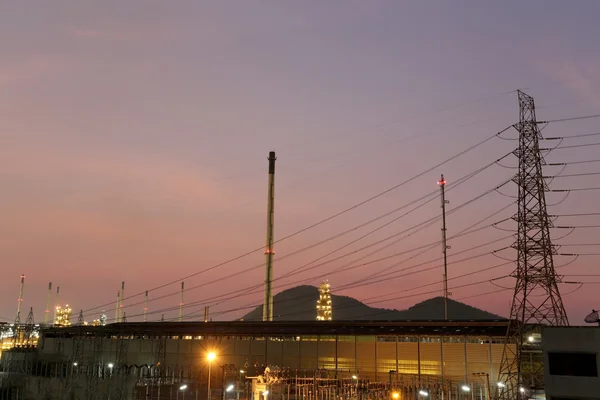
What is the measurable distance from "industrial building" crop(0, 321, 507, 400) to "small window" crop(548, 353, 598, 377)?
642 cm

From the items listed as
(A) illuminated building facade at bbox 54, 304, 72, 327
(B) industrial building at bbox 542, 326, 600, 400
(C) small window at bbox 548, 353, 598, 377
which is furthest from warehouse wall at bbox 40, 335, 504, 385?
(A) illuminated building facade at bbox 54, 304, 72, 327

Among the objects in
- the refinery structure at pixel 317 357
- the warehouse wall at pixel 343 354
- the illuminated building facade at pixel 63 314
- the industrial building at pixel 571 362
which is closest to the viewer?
the industrial building at pixel 571 362

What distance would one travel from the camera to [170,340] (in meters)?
70.9

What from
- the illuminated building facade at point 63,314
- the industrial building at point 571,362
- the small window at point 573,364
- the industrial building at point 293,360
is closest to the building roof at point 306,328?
the industrial building at point 293,360

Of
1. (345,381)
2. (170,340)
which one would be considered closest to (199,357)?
(170,340)

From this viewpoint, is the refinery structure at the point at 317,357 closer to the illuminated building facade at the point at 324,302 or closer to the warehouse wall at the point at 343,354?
the warehouse wall at the point at 343,354

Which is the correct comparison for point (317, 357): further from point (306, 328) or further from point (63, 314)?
point (63, 314)

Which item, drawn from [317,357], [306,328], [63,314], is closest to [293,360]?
[317,357]

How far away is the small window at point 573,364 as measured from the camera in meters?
31.1

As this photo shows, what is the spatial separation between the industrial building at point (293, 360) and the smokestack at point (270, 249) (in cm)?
1163

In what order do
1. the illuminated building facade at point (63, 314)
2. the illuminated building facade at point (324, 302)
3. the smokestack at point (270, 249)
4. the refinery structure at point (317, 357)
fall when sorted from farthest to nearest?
the illuminated building facade at point (63, 314)
the illuminated building facade at point (324, 302)
the smokestack at point (270, 249)
the refinery structure at point (317, 357)

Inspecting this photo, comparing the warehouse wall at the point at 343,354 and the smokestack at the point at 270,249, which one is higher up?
the smokestack at the point at 270,249

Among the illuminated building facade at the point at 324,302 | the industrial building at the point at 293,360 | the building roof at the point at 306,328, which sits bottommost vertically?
the industrial building at the point at 293,360

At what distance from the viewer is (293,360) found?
62688 mm
